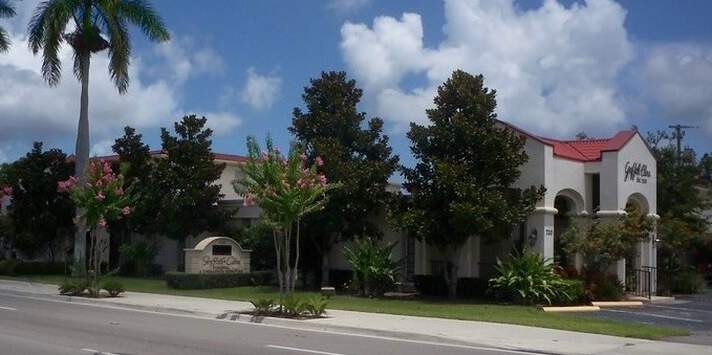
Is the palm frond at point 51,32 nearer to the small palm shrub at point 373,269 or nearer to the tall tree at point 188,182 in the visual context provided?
the tall tree at point 188,182

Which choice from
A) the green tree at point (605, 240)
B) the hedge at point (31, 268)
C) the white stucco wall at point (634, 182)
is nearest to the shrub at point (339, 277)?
the green tree at point (605, 240)


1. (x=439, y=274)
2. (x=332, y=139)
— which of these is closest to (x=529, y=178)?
(x=439, y=274)

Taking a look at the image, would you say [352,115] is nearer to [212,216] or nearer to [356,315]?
[212,216]

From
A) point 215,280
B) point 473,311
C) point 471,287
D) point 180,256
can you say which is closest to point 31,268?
point 180,256

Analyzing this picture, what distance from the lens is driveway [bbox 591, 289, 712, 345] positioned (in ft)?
64.1

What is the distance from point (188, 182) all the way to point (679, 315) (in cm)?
2077

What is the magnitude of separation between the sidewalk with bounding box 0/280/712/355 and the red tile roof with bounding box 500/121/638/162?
11.1 metres

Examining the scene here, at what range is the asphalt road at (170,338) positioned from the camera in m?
14.9

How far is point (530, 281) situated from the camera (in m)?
26.8

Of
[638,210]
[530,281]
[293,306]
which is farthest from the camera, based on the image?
[638,210]

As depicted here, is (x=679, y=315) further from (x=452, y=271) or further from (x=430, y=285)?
(x=430, y=285)

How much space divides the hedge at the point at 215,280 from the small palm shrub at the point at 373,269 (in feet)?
18.8

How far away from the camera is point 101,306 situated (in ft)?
84.8

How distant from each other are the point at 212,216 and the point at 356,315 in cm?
1678
